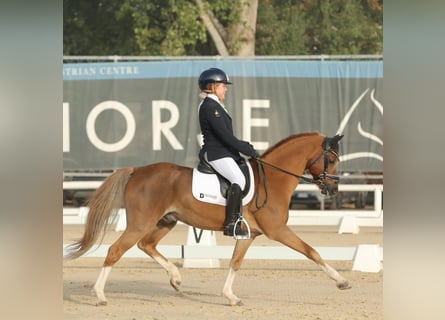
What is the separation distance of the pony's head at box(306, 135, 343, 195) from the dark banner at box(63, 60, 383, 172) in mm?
9967

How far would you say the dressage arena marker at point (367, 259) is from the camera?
1245 centimetres

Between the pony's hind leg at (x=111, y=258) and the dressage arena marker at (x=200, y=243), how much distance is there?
11.4ft

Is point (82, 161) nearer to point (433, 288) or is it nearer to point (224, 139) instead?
point (224, 139)

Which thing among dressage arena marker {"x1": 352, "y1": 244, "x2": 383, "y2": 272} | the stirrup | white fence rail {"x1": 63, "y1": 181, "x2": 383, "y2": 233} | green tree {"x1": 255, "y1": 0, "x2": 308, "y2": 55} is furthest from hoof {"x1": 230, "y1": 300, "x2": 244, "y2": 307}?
green tree {"x1": 255, "y1": 0, "x2": 308, "y2": 55}

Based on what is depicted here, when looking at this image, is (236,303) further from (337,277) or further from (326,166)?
(326,166)

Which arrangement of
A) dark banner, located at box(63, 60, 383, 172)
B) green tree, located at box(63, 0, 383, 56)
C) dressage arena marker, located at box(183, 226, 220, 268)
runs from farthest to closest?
1. green tree, located at box(63, 0, 383, 56)
2. dark banner, located at box(63, 60, 383, 172)
3. dressage arena marker, located at box(183, 226, 220, 268)

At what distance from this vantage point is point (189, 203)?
9.65 metres

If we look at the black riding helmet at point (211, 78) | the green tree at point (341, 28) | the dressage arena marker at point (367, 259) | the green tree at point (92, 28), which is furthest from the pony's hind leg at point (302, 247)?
the green tree at point (341, 28)

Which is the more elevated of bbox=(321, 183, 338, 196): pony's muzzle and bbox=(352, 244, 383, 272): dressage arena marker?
bbox=(321, 183, 338, 196): pony's muzzle

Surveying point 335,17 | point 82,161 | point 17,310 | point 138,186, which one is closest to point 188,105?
point 82,161

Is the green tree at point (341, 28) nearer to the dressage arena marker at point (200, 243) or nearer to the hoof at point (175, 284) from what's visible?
the dressage arena marker at point (200, 243)

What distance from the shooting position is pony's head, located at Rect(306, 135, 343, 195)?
10039mm

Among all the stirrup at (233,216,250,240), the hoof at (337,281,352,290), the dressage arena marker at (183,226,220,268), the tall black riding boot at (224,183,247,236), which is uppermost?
the tall black riding boot at (224,183,247,236)

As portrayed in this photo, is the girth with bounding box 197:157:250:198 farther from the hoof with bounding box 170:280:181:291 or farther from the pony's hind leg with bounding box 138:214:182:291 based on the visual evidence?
the hoof with bounding box 170:280:181:291
